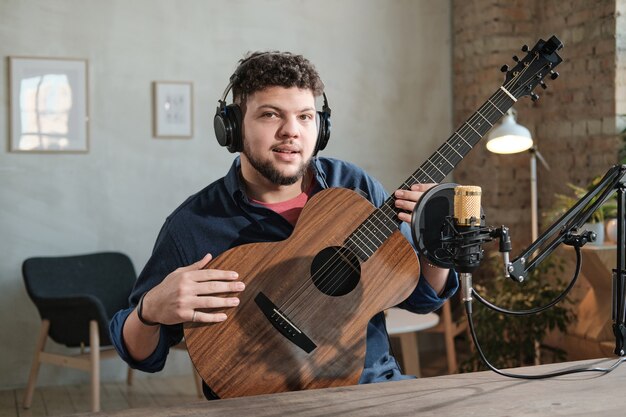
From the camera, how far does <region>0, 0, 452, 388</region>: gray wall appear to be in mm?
5297

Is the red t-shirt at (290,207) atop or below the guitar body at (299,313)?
atop

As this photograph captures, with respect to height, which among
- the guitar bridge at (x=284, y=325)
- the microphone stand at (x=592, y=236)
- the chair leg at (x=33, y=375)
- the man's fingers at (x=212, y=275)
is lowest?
the chair leg at (x=33, y=375)

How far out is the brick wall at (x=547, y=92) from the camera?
4.95m

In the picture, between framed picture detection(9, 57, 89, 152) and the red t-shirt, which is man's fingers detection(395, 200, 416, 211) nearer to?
the red t-shirt

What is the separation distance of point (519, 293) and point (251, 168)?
2938 mm

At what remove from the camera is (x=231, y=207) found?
2199 millimetres

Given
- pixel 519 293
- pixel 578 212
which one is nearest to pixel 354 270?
pixel 578 212

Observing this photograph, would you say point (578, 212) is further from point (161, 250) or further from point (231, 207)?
point (161, 250)

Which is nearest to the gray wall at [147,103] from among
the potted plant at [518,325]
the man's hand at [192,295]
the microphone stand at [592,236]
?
the potted plant at [518,325]

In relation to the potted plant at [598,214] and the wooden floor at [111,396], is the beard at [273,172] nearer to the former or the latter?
the potted plant at [598,214]

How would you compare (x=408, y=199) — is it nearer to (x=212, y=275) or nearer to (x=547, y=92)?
(x=212, y=275)

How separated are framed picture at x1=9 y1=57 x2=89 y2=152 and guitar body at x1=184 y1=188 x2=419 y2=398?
3699 millimetres

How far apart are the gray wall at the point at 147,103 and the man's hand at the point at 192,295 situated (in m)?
3.65

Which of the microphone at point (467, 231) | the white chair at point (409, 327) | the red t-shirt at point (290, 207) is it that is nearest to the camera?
the microphone at point (467, 231)
